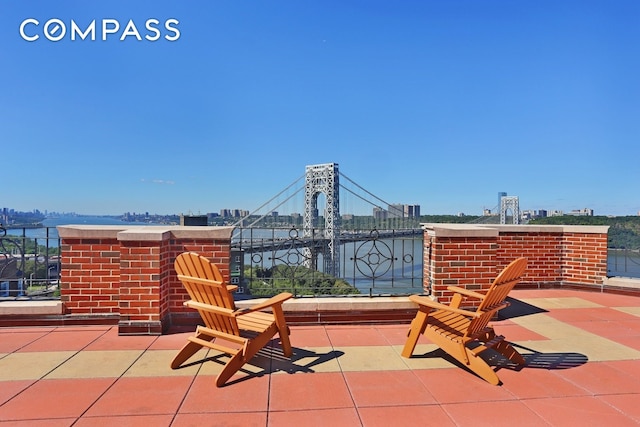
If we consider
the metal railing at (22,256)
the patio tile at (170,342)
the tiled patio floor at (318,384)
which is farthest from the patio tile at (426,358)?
the metal railing at (22,256)

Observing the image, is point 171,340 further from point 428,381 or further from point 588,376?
point 588,376

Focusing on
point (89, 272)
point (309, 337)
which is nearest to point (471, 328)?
point (309, 337)

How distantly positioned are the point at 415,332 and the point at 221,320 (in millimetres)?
1544

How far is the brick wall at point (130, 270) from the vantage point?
148 inches

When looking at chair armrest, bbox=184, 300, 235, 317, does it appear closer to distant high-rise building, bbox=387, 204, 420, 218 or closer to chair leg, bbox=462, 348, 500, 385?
chair leg, bbox=462, 348, 500, 385

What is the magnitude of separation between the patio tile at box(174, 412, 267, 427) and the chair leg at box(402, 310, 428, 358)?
139 cm

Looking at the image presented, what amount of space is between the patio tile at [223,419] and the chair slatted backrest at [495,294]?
1617 millimetres

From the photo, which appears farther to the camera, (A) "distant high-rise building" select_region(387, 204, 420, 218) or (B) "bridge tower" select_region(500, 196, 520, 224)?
(B) "bridge tower" select_region(500, 196, 520, 224)

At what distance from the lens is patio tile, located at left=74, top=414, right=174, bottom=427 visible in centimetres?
222

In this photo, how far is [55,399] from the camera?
2.50 m

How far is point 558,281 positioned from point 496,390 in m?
4.42

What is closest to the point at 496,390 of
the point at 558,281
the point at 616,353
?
the point at 616,353

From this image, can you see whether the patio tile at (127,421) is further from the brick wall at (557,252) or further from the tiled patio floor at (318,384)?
the brick wall at (557,252)

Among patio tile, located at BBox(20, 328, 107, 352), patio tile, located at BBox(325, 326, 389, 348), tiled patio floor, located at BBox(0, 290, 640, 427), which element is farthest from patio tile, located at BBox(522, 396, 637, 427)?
patio tile, located at BBox(20, 328, 107, 352)
